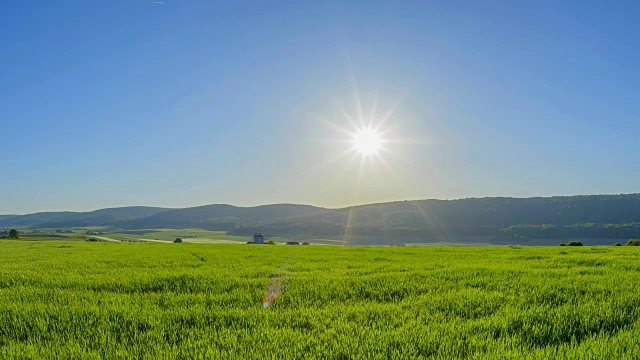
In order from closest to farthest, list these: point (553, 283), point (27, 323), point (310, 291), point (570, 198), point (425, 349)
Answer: point (425, 349)
point (27, 323)
point (310, 291)
point (553, 283)
point (570, 198)

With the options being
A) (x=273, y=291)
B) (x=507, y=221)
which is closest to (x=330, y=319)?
(x=273, y=291)

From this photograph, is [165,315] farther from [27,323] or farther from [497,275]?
[497,275]

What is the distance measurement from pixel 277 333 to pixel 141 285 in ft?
20.6

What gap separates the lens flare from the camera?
7.82 m

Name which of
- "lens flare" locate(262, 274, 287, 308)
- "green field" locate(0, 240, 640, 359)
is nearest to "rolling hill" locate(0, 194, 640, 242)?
"lens flare" locate(262, 274, 287, 308)

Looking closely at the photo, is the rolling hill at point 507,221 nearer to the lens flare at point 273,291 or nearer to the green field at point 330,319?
the lens flare at point 273,291

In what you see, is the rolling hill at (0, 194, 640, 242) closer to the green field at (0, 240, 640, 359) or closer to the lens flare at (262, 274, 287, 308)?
the lens flare at (262, 274, 287, 308)

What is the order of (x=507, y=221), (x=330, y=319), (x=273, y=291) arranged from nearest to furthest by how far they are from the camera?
(x=330, y=319), (x=273, y=291), (x=507, y=221)

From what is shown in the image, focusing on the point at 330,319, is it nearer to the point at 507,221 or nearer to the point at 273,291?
the point at 273,291

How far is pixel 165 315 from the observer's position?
663 centimetres

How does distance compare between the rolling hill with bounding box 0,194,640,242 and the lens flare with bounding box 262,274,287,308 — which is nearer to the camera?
the lens flare with bounding box 262,274,287,308

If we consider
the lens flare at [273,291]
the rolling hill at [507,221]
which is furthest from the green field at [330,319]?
the rolling hill at [507,221]

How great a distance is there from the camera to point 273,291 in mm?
8953

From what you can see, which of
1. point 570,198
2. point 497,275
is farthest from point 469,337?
point 570,198
